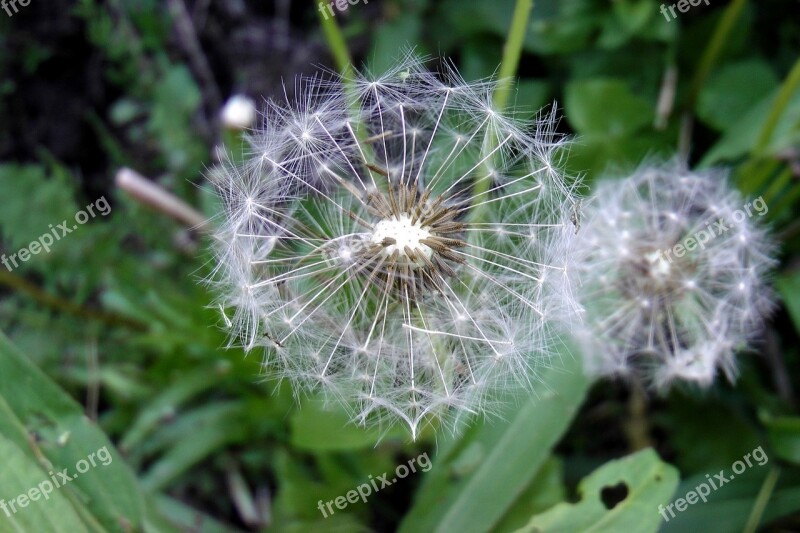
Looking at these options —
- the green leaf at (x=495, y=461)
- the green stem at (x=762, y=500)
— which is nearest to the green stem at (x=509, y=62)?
the green leaf at (x=495, y=461)

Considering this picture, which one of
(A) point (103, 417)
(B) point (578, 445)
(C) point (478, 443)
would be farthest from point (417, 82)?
(A) point (103, 417)

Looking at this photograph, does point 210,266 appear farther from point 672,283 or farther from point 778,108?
point 778,108

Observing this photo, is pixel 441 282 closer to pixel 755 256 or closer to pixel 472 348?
pixel 472 348

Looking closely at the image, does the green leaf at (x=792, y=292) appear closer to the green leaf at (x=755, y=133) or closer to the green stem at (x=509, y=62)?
the green leaf at (x=755, y=133)

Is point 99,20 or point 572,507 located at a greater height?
point 99,20

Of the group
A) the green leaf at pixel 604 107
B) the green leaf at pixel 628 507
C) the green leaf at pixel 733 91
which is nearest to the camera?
the green leaf at pixel 628 507
